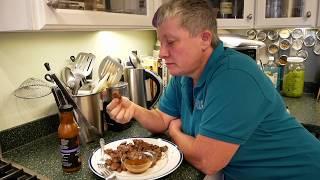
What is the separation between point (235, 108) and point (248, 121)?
0.06m

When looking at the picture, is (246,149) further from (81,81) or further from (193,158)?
(81,81)

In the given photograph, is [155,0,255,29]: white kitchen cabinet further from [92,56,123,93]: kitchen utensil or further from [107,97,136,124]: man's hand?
[107,97,136,124]: man's hand

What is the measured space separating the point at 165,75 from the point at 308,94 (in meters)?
0.99

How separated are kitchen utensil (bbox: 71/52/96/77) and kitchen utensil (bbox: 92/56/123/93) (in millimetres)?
62

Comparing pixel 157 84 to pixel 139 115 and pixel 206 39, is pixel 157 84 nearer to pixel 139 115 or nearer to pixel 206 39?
pixel 139 115

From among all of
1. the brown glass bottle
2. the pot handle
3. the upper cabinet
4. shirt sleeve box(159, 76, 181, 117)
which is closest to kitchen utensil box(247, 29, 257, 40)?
the upper cabinet

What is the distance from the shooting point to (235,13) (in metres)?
1.73

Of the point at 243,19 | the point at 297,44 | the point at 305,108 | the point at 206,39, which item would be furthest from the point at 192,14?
the point at 297,44

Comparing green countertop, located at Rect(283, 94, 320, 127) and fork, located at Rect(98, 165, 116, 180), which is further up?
fork, located at Rect(98, 165, 116, 180)

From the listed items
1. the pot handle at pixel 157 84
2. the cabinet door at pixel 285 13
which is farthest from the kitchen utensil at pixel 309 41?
the pot handle at pixel 157 84

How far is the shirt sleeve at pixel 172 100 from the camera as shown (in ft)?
3.91

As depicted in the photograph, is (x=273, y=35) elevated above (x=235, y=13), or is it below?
below

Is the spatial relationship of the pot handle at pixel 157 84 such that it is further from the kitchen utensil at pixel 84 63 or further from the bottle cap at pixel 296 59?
the bottle cap at pixel 296 59

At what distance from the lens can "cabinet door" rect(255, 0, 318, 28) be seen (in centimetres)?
152
